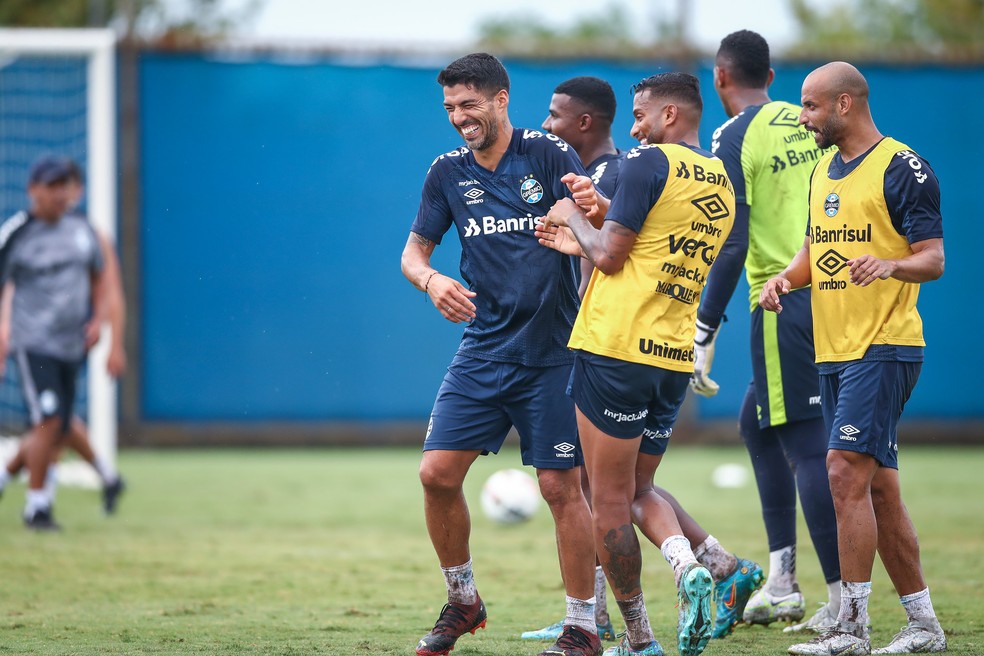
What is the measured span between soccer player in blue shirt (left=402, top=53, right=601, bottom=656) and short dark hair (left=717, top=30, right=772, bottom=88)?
1.46 metres

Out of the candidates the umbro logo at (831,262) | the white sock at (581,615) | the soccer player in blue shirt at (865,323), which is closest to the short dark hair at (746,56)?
the soccer player in blue shirt at (865,323)

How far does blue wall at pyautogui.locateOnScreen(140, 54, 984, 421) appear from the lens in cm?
1581

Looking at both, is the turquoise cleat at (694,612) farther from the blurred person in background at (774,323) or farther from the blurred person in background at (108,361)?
the blurred person in background at (108,361)

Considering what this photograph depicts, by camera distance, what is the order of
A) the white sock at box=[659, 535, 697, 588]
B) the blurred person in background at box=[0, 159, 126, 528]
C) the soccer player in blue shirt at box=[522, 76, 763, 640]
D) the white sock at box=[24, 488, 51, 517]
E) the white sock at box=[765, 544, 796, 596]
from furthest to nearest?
the blurred person in background at box=[0, 159, 126, 528]
the white sock at box=[24, 488, 51, 517]
the white sock at box=[765, 544, 796, 596]
the soccer player in blue shirt at box=[522, 76, 763, 640]
the white sock at box=[659, 535, 697, 588]

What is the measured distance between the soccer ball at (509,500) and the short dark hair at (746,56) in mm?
4178

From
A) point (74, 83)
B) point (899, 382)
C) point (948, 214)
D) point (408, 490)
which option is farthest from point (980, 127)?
point (899, 382)

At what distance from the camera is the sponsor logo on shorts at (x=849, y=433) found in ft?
17.1

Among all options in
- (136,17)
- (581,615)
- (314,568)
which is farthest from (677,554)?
(136,17)

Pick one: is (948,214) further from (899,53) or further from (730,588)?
(730,588)

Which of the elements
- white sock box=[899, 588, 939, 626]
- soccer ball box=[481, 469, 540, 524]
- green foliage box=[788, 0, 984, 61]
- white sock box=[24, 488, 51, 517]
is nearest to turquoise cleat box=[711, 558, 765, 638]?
white sock box=[899, 588, 939, 626]

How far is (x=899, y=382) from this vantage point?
5262 millimetres

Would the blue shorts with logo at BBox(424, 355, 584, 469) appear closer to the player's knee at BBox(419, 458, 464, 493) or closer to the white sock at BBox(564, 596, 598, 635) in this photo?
the player's knee at BBox(419, 458, 464, 493)

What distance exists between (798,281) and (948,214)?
11.2 m

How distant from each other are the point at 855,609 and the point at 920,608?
1.13ft
